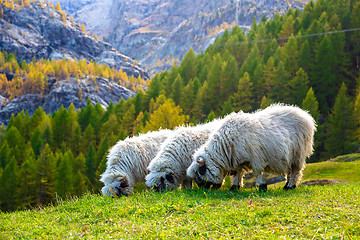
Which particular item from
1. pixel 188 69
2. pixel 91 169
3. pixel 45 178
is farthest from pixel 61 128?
pixel 188 69

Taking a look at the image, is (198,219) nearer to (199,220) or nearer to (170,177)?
(199,220)

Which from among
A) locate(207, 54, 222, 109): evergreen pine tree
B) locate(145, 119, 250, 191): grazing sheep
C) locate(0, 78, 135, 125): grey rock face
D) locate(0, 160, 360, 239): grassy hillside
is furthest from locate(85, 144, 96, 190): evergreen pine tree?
locate(0, 78, 135, 125): grey rock face

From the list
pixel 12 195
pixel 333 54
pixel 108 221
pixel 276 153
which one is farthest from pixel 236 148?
pixel 333 54

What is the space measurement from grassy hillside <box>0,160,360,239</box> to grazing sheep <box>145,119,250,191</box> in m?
2.21

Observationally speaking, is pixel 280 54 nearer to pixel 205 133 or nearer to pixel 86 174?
pixel 86 174

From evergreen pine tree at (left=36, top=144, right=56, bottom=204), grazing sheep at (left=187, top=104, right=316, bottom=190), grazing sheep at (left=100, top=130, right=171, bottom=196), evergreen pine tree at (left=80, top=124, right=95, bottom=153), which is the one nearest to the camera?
grazing sheep at (left=187, top=104, right=316, bottom=190)

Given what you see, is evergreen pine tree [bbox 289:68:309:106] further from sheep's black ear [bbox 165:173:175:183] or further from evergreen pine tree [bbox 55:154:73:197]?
sheep's black ear [bbox 165:173:175:183]

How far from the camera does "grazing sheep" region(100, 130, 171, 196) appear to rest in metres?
12.4

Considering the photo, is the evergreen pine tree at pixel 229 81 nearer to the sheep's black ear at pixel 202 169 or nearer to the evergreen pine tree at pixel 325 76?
the evergreen pine tree at pixel 325 76

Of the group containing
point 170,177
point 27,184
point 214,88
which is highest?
point 214,88

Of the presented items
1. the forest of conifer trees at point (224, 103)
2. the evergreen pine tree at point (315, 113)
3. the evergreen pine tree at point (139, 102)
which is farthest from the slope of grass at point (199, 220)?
the evergreen pine tree at point (139, 102)

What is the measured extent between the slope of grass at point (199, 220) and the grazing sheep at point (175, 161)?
2.47m

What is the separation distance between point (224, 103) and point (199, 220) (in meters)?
54.4

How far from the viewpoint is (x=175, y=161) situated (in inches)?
447
